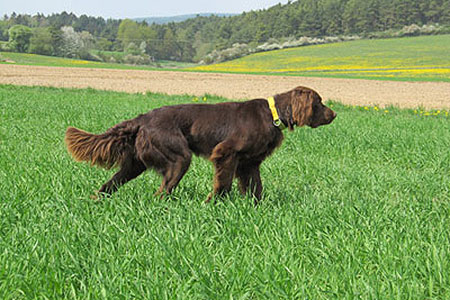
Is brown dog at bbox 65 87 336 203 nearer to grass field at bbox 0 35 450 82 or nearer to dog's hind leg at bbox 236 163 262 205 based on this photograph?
dog's hind leg at bbox 236 163 262 205

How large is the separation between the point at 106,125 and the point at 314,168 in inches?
165

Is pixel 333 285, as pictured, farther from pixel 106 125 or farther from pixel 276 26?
pixel 276 26

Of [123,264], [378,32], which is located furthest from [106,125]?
[378,32]

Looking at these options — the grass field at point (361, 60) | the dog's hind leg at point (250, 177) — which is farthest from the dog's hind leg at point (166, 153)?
the grass field at point (361, 60)

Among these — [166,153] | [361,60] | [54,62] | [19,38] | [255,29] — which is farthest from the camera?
[255,29]

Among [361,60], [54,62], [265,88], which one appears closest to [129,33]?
[54,62]

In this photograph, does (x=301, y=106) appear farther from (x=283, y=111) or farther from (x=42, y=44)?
(x=42, y=44)

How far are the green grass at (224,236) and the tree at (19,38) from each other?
223ft

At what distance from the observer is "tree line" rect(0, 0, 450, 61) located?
67.9 meters

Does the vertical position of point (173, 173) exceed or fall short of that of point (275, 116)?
it falls short

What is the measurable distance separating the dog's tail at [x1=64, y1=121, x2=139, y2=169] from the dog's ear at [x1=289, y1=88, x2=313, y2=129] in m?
1.46

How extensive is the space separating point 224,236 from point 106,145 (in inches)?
63.0

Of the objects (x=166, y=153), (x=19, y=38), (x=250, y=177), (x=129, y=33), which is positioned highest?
(x=166, y=153)

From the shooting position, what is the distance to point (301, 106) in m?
4.34
